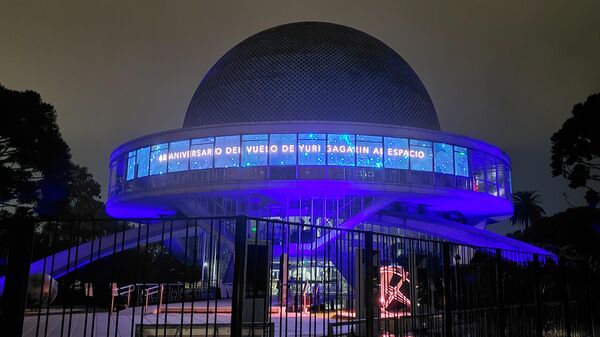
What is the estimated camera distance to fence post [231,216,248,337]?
5227mm

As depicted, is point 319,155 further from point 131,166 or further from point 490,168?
point 131,166

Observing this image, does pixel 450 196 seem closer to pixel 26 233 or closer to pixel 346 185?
pixel 346 185

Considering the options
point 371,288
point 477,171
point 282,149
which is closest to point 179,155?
point 282,149

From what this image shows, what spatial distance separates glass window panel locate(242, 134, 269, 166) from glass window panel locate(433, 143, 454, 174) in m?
11.4

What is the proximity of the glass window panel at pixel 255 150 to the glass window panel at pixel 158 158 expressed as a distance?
19.6 feet

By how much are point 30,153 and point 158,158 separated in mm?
7928

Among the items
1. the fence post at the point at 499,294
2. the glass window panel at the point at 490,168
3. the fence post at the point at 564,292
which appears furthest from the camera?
the glass window panel at the point at 490,168

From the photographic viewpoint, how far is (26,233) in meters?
5.39

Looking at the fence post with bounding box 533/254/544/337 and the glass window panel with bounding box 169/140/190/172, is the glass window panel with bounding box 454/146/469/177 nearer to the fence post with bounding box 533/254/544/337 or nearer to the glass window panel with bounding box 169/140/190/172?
→ the glass window panel with bounding box 169/140/190/172

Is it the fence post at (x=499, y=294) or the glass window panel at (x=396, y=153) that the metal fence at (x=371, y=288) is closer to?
the fence post at (x=499, y=294)

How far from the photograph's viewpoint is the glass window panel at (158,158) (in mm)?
37312

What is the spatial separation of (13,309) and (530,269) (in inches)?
350

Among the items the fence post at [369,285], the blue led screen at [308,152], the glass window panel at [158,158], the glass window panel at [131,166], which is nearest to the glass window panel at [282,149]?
the blue led screen at [308,152]

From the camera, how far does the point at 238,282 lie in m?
5.29
